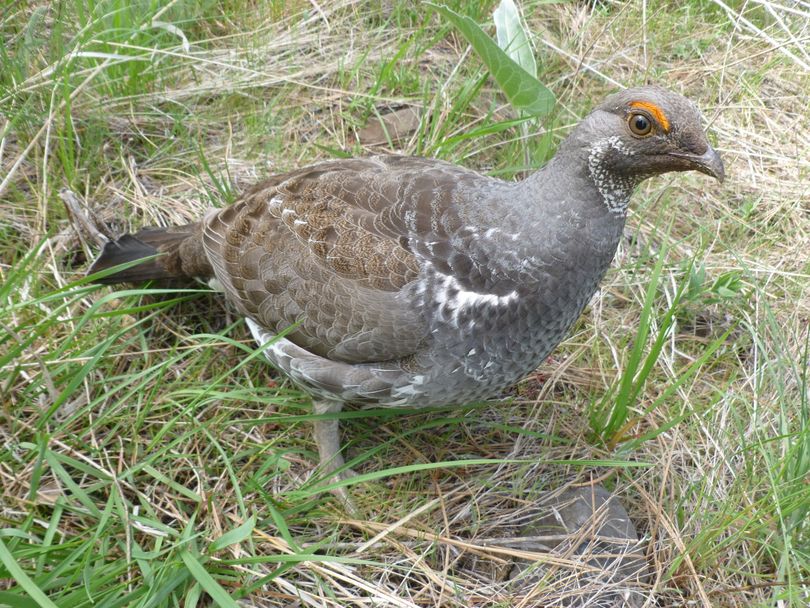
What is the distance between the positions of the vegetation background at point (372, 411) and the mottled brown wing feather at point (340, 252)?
296 millimetres

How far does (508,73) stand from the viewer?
3787mm

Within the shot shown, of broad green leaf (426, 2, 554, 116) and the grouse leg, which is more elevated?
broad green leaf (426, 2, 554, 116)

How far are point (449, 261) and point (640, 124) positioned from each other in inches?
32.9

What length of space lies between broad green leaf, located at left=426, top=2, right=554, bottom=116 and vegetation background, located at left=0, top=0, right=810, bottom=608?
0.68 feet

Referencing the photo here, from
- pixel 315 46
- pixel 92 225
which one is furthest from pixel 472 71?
pixel 92 225

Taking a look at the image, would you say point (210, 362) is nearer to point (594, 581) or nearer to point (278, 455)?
point (278, 455)

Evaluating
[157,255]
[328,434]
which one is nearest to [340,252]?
[328,434]

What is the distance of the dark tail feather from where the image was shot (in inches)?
136

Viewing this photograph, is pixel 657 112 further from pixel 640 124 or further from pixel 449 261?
pixel 449 261

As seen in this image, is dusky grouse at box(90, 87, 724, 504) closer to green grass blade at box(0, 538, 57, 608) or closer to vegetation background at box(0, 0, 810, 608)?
vegetation background at box(0, 0, 810, 608)

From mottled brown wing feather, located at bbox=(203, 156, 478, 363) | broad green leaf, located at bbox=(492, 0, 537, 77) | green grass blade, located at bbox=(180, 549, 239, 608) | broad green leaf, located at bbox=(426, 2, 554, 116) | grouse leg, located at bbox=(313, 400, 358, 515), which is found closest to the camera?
green grass blade, located at bbox=(180, 549, 239, 608)

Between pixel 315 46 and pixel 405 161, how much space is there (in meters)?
1.82

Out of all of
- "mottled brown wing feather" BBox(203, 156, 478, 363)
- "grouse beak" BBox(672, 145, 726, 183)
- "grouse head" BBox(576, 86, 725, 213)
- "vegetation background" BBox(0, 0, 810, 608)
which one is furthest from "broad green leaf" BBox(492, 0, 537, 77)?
"grouse beak" BBox(672, 145, 726, 183)

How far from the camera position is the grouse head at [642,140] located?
8.34 feet
